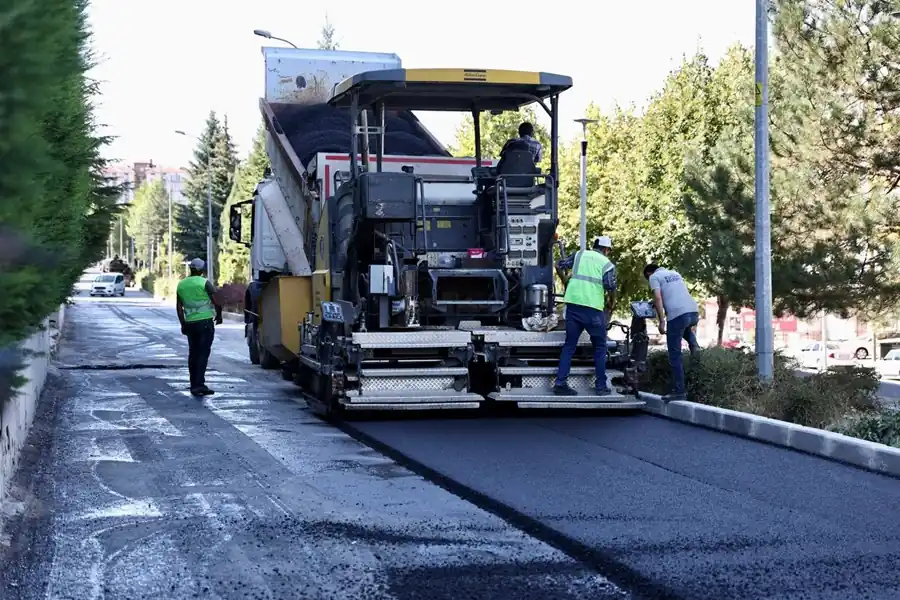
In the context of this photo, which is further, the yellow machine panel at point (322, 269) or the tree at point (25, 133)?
the yellow machine panel at point (322, 269)

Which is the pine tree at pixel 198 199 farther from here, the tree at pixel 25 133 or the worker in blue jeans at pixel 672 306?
the tree at pixel 25 133

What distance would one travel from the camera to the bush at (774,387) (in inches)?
394

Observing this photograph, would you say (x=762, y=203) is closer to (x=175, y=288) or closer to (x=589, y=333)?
(x=589, y=333)

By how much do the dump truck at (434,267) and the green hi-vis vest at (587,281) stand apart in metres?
0.41

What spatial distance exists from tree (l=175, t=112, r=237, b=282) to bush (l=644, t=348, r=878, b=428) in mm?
55913

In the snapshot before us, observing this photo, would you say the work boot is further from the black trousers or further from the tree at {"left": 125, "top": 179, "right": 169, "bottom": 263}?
the tree at {"left": 125, "top": 179, "right": 169, "bottom": 263}

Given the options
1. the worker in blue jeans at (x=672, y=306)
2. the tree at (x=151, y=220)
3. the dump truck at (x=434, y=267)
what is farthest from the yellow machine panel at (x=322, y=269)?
the tree at (x=151, y=220)

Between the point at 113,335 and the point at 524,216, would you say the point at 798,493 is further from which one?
the point at 113,335

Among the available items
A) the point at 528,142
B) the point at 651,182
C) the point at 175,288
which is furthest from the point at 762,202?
the point at 175,288

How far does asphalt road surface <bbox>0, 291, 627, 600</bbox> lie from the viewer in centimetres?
494

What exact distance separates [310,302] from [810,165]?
336 inches

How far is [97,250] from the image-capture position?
15.2 m

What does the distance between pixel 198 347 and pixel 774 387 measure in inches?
250

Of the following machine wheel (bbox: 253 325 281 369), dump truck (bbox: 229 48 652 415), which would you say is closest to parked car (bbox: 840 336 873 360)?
machine wheel (bbox: 253 325 281 369)
